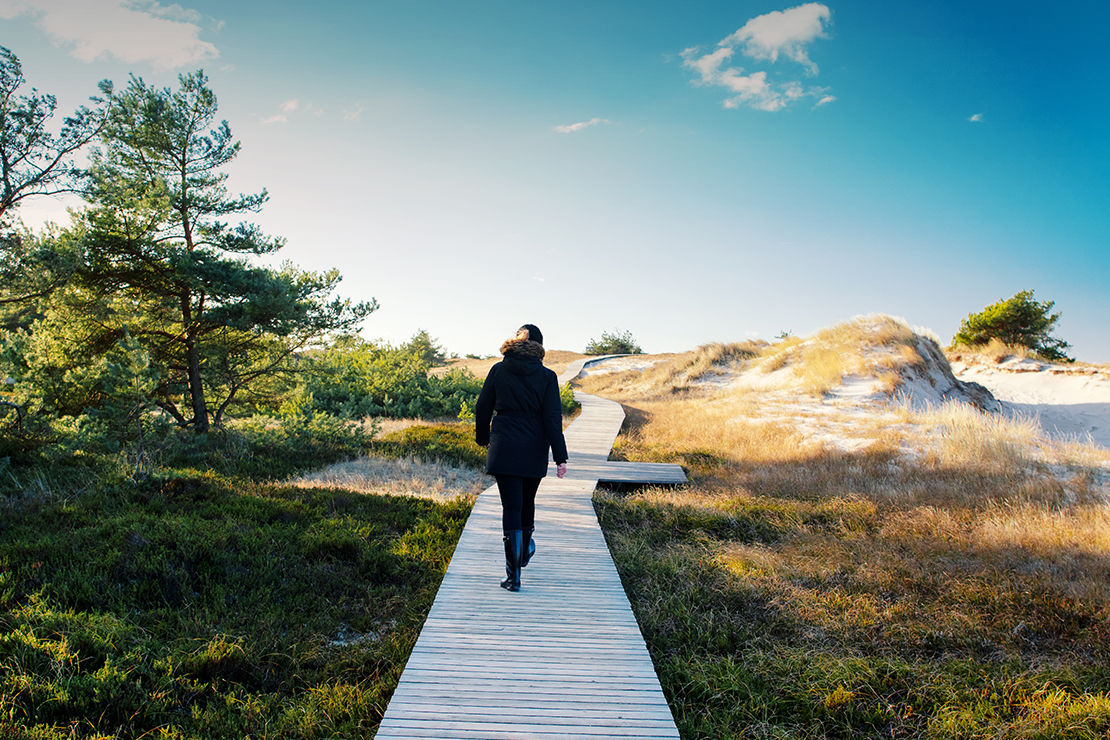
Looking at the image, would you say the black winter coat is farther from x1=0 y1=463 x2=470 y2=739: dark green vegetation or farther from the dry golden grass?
the dry golden grass

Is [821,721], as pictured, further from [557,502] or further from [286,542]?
[286,542]

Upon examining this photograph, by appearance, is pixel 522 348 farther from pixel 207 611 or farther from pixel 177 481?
pixel 177 481

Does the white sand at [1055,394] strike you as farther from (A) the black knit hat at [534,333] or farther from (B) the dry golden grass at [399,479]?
(A) the black knit hat at [534,333]

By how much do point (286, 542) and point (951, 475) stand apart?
9747mm

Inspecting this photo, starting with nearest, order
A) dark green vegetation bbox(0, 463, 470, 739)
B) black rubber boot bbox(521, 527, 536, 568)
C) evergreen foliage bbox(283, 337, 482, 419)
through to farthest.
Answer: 1. dark green vegetation bbox(0, 463, 470, 739)
2. black rubber boot bbox(521, 527, 536, 568)
3. evergreen foliage bbox(283, 337, 482, 419)

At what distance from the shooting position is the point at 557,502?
777 cm

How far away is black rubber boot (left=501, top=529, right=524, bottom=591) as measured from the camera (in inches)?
188

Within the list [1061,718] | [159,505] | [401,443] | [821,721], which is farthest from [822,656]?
[401,443]

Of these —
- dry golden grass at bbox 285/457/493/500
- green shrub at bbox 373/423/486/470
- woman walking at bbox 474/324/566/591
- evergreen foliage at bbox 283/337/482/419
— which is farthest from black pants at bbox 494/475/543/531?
evergreen foliage at bbox 283/337/482/419

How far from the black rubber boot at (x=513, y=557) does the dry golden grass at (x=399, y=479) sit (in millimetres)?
3667

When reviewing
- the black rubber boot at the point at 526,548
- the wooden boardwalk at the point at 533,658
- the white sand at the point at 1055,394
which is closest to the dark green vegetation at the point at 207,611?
the wooden boardwalk at the point at 533,658

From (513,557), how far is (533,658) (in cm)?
113

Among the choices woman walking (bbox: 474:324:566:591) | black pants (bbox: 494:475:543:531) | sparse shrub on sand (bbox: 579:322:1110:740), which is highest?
woman walking (bbox: 474:324:566:591)

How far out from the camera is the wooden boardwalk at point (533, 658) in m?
3.09
